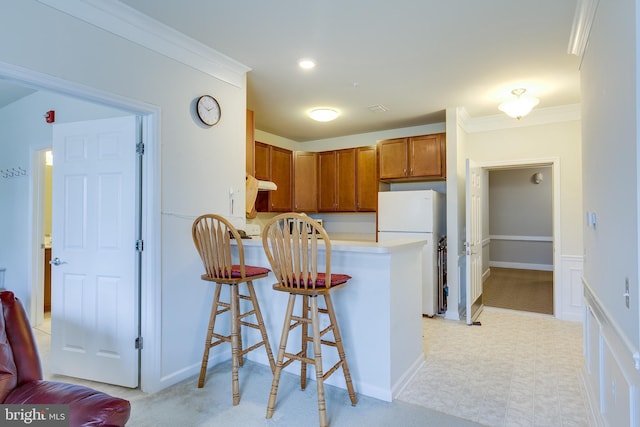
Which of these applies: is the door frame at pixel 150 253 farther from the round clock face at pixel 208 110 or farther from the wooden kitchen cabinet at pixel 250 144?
the wooden kitchen cabinet at pixel 250 144

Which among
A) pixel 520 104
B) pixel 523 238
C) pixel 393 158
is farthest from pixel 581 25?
pixel 523 238

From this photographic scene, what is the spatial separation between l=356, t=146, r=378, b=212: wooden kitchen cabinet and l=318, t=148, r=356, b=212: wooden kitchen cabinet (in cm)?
7

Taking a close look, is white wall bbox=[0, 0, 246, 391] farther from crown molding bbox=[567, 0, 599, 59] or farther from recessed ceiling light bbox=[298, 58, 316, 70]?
crown molding bbox=[567, 0, 599, 59]

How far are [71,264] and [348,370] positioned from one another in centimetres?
219

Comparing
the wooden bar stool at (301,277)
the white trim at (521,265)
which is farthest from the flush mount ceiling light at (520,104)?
the white trim at (521,265)

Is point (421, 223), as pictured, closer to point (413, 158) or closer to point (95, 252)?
point (413, 158)

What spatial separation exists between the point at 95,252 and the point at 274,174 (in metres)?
2.83

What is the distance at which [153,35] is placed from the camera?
2447mm

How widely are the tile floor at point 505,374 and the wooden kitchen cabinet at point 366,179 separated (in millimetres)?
1900

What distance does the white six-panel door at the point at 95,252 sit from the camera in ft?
8.30

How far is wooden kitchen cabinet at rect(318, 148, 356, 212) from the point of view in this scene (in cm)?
543

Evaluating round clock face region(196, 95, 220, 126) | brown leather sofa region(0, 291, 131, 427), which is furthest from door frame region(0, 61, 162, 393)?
brown leather sofa region(0, 291, 131, 427)

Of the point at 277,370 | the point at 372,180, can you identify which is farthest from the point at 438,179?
the point at 277,370

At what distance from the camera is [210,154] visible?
2918 millimetres
